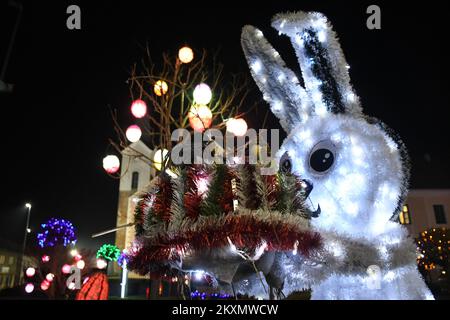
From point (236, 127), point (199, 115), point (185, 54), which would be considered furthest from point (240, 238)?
point (185, 54)

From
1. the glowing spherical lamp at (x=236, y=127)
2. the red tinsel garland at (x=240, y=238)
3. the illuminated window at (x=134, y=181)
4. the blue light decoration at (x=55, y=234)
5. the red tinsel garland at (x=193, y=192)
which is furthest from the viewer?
the illuminated window at (x=134, y=181)

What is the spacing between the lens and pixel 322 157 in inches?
159

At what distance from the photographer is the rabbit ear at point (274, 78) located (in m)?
4.67

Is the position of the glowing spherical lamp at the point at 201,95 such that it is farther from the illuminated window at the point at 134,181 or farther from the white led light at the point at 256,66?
the illuminated window at the point at 134,181

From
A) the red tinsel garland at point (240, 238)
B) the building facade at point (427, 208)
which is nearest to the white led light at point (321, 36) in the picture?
the red tinsel garland at point (240, 238)

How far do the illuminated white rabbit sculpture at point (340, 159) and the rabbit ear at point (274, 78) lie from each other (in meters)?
0.01

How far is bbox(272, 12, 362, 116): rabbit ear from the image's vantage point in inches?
170

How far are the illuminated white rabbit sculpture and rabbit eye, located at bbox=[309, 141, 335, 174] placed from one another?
0.01 m

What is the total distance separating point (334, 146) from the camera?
3980 millimetres

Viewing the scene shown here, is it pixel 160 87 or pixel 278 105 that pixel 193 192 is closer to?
pixel 278 105

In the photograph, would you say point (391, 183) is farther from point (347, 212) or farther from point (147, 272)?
point (147, 272)

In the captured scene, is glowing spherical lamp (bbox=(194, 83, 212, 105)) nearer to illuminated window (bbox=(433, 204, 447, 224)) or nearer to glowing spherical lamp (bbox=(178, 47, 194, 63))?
glowing spherical lamp (bbox=(178, 47, 194, 63))
